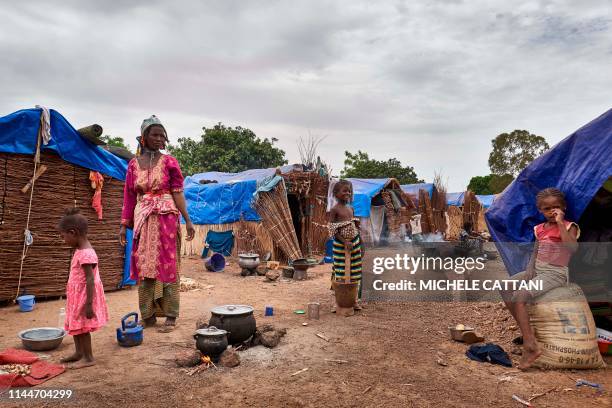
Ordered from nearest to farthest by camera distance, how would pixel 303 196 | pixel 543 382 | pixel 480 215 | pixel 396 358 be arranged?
1. pixel 543 382
2. pixel 396 358
3. pixel 303 196
4. pixel 480 215

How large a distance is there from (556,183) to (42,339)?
4.61 meters

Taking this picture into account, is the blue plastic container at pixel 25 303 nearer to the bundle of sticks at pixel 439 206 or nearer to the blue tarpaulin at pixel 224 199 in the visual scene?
the blue tarpaulin at pixel 224 199

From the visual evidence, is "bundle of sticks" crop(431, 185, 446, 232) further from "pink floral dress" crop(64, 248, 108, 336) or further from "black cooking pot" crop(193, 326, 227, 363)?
"pink floral dress" crop(64, 248, 108, 336)

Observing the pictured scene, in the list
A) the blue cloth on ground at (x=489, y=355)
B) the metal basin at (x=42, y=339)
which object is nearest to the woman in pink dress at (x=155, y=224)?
the metal basin at (x=42, y=339)

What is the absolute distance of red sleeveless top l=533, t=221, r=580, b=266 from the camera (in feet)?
10.6

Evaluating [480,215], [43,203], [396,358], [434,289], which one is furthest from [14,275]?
[480,215]

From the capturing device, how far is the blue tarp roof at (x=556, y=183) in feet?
10.5

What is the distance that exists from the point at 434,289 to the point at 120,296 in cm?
508

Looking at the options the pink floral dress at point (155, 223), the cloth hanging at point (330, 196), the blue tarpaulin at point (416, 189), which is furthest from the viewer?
the blue tarpaulin at point (416, 189)

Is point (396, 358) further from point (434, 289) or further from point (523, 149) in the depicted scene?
point (523, 149)

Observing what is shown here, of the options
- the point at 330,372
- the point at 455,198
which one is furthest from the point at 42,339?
the point at 455,198

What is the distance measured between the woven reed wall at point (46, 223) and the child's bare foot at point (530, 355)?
5462 millimetres

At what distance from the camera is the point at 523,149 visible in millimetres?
30219

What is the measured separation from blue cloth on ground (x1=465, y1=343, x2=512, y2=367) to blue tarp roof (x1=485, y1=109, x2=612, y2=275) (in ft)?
2.97
